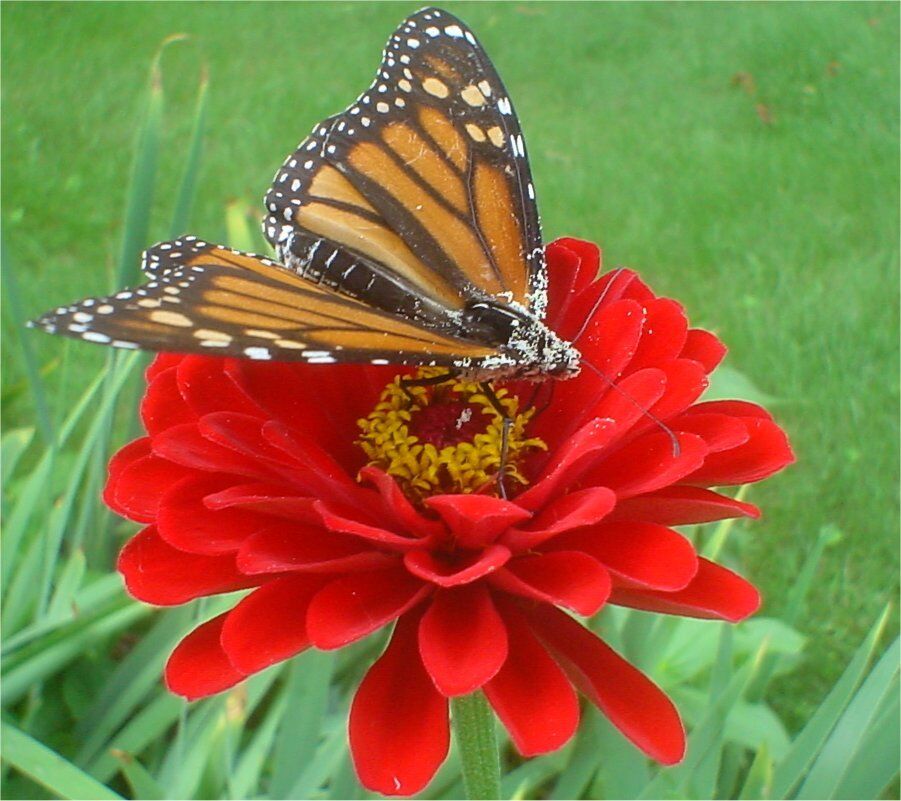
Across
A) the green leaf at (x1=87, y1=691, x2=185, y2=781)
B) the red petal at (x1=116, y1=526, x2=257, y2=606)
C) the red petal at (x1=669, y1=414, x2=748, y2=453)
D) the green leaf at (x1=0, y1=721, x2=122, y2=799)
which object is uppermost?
the red petal at (x1=669, y1=414, x2=748, y2=453)

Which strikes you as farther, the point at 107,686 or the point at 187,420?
the point at 107,686

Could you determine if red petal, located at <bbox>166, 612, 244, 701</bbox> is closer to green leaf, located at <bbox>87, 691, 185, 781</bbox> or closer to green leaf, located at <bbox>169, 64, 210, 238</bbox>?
green leaf, located at <bbox>87, 691, 185, 781</bbox>

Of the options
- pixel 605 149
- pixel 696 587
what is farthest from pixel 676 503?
pixel 605 149

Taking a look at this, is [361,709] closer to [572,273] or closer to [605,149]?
[572,273]

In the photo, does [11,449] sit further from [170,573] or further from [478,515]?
[478,515]

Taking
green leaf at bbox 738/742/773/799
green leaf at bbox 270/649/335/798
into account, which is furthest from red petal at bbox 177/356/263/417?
green leaf at bbox 738/742/773/799

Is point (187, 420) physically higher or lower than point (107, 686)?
higher
